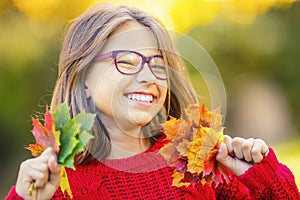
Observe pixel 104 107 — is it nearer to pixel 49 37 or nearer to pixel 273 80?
pixel 49 37

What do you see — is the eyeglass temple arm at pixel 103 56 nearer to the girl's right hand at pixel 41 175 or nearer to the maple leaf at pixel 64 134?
the maple leaf at pixel 64 134

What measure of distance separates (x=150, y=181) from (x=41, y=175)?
601 millimetres

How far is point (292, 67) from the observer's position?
11.3 metres

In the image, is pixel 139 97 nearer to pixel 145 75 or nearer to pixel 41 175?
pixel 145 75

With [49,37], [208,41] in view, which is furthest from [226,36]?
[49,37]

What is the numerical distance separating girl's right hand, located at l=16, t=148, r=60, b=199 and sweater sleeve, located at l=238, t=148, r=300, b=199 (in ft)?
2.34

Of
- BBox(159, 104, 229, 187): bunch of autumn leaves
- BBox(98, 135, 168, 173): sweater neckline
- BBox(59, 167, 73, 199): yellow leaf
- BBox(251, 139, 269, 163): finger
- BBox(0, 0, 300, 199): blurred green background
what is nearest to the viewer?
BBox(59, 167, 73, 199): yellow leaf

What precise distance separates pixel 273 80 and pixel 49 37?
409cm

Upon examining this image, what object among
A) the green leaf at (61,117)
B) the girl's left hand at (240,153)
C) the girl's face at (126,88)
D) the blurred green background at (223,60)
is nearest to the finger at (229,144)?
the girl's left hand at (240,153)

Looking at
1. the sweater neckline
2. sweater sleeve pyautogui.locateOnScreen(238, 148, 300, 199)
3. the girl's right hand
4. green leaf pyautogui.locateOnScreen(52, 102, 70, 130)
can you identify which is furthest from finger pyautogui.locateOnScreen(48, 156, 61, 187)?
sweater sleeve pyautogui.locateOnScreen(238, 148, 300, 199)

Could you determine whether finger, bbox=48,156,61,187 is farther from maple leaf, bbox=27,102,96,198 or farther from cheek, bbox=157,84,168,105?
cheek, bbox=157,84,168,105

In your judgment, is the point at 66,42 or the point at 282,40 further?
the point at 282,40

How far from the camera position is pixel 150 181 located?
2.64 m

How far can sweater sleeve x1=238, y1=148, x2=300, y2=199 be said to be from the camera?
2.55 metres
